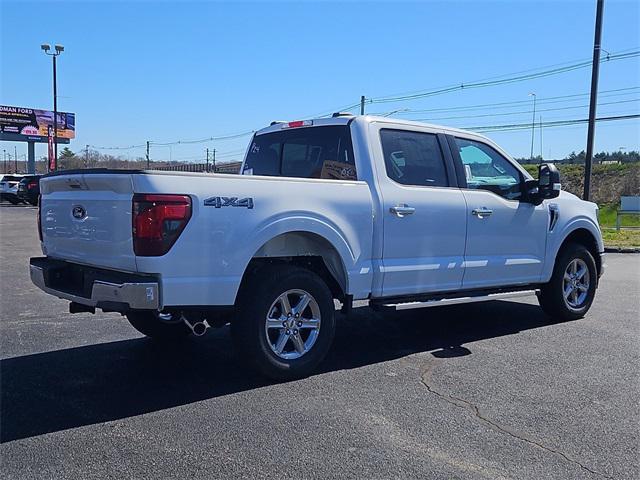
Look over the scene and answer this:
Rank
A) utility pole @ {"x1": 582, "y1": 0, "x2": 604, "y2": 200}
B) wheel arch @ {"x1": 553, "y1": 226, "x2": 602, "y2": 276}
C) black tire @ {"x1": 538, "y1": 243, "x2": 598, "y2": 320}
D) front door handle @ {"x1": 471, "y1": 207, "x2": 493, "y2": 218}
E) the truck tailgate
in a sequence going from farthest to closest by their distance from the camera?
1. utility pole @ {"x1": 582, "y1": 0, "x2": 604, "y2": 200}
2. wheel arch @ {"x1": 553, "y1": 226, "x2": 602, "y2": 276}
3. black tire @ {"x1": 538, "y1": 243, "x2": 598, "y2": 320}
4. front door handle @ {"x1": 471, "y1": 207, "x2": 493, "y2": 218}
5. the truck tailgate

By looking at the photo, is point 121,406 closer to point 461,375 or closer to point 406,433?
point 406,433

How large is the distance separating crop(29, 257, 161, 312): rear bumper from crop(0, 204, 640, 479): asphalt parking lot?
69 cm

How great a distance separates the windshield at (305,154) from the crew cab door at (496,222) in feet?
4.12

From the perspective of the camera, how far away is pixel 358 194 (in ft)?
17.3

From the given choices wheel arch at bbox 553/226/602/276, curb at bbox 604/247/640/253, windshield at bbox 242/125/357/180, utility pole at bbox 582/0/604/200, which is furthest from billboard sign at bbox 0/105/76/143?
wheel arch at bbox 553/226/602/276

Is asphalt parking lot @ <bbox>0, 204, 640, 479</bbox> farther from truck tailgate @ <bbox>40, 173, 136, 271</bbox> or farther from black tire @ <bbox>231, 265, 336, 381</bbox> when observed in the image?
truck tailgate @ <bbox>40, 173, 136, 271</bbox>

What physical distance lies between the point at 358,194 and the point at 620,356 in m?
2.95

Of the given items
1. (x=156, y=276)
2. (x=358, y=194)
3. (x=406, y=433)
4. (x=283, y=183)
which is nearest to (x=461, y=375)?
(x=406, y=433)

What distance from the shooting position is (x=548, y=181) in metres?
6.70

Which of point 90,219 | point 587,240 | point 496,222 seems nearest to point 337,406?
point 90,219

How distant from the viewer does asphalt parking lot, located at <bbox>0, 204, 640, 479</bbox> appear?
3.48m

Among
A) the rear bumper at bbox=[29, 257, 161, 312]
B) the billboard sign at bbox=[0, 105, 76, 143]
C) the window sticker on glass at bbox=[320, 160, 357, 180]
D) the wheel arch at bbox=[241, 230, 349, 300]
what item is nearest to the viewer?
the rear bumper at bbox=[29, 257, 161, 312]

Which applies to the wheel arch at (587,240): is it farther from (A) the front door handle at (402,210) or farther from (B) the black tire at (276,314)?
(B) the black tire at (276,314)

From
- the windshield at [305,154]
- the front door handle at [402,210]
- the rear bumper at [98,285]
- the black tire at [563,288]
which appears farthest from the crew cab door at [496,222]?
the rear bumper at [98,285]
